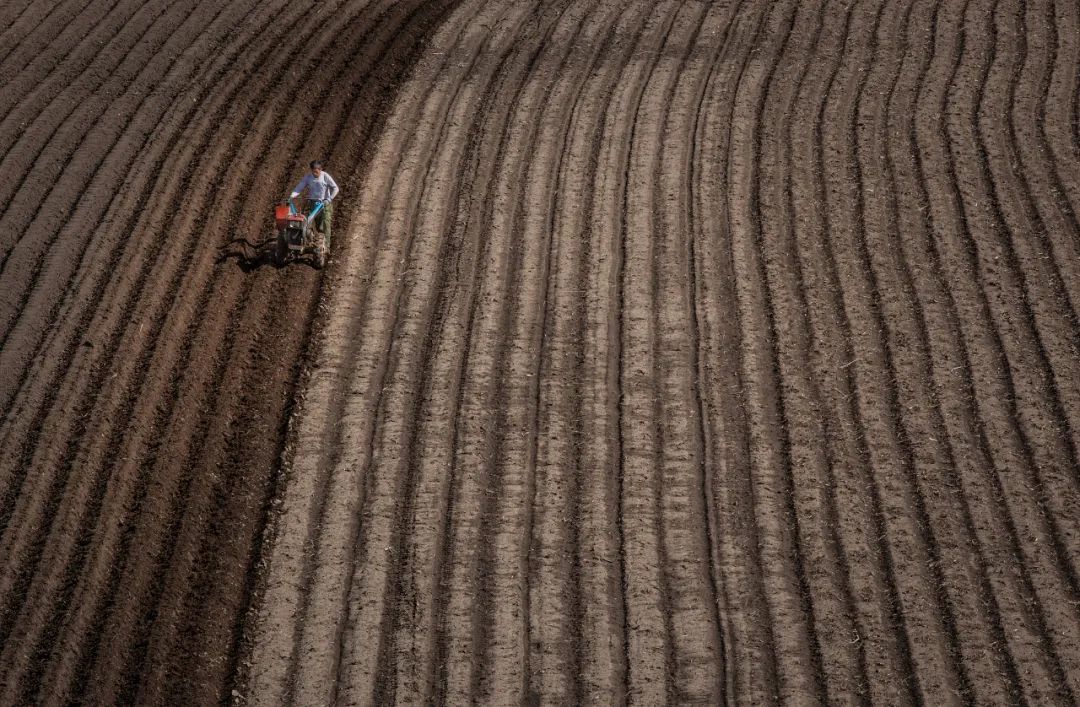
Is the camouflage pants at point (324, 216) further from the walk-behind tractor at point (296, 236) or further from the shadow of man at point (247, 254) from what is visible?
the shadow of man at point (247, 254)

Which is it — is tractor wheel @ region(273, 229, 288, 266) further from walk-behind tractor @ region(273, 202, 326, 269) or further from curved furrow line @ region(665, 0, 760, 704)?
curved furrow line @ region(665, 0, 760, 704)

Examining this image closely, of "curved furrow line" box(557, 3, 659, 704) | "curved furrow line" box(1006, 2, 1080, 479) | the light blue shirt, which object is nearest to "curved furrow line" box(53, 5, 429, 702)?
the light blue shirt

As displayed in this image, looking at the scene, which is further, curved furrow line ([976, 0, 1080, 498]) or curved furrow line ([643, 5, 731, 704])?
curved furrow line ([976, 0, 1080, 498])

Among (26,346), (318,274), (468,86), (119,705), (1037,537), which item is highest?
(468,86)

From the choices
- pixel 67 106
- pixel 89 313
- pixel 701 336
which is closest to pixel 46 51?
pixel 67 106

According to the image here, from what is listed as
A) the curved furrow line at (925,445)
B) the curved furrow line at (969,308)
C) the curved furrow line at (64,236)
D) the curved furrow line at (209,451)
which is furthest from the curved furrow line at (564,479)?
the curved furrow line at (64,236)

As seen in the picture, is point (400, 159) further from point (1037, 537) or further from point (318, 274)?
point (1037, 537)

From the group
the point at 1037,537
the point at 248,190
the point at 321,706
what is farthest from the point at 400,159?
the point at 1037,537
